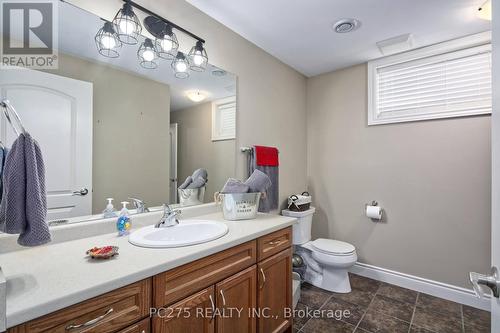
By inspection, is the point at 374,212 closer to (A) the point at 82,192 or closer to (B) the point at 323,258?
(B) the point at 323,258

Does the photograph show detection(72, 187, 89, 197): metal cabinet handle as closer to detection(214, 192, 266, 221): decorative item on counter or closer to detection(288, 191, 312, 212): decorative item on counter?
detection(214, 192, 266, 221): decorative item on counter

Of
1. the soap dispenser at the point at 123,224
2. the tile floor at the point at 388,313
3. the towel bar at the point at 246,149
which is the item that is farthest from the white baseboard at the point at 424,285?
the soap dispenser at the point at 123,224

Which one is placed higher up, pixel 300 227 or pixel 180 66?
pixel 180 66

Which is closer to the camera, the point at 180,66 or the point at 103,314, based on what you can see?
the point at 103,314

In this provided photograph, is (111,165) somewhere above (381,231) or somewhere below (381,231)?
above

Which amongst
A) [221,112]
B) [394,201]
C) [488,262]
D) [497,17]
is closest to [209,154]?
[221,112]

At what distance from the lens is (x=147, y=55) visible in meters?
1.50

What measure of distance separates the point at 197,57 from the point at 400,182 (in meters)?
2.21

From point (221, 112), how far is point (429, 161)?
77.9 inches

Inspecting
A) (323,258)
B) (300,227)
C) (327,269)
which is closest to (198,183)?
(300,227)

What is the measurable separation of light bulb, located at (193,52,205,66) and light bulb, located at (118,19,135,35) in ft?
1.47

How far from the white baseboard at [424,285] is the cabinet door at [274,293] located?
1.34 m

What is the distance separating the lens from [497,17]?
659 millimetres

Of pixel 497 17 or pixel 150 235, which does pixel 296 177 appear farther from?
pixel 497 17
